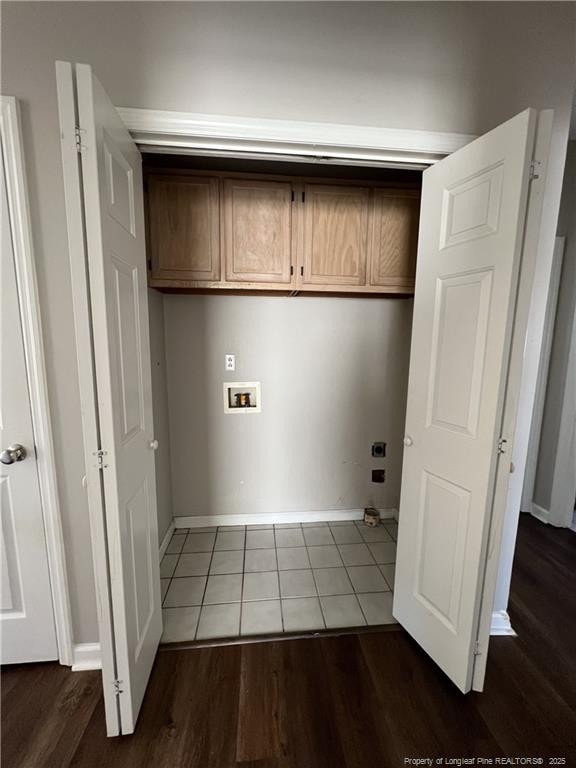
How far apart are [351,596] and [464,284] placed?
1727 millimetres

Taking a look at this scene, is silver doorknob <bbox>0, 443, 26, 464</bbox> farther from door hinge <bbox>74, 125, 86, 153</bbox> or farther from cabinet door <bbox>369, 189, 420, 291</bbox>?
cabinet door <bbox>369, 189, 420, 291</bbox>

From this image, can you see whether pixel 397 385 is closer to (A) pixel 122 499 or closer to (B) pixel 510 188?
(B) pixel 510 188

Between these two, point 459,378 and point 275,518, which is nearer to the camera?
point 459,378

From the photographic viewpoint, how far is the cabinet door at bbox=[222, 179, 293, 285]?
6.08ft

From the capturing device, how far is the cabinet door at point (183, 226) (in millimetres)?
1801

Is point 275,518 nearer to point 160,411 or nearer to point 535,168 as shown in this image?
point 160,411

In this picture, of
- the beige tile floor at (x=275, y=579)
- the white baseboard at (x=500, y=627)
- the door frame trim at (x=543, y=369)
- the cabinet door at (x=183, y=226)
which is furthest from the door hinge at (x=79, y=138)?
the door frame trim at (x=543, y=369)

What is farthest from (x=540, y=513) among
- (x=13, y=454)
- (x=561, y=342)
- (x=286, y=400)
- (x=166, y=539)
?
(x=13, y=454)

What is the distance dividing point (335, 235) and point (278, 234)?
0.34 metres

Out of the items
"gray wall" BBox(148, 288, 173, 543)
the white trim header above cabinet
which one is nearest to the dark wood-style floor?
"gray wall" BBox(148, 288, 173, 543)

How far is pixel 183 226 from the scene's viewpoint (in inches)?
72.2

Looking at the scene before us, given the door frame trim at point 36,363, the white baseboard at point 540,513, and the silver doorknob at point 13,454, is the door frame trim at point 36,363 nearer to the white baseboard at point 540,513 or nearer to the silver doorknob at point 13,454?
the silver doorknob at point 13,454

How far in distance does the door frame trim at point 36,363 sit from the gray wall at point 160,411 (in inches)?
29.1

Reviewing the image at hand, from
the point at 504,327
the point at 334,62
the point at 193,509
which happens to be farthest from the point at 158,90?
the point at 193,509
